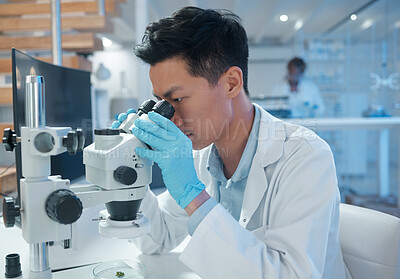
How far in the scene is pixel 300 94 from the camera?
4734mm

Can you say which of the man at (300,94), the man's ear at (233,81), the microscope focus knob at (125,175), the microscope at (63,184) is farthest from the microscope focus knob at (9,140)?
the man at (300,94)

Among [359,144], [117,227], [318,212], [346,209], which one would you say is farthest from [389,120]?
[117,227]

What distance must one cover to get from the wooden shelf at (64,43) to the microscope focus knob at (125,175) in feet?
8.59

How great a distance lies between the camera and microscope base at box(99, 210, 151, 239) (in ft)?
2.32

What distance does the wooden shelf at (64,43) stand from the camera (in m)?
3.01

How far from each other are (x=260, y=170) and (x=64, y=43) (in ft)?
8.99

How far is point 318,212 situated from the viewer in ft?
2.72

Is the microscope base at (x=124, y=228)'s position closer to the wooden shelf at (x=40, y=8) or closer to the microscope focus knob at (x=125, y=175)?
the microscope focus knob at (x=125, y=175)

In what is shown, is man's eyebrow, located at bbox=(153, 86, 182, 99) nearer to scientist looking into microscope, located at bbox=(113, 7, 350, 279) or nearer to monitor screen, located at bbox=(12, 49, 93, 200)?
scientist looking into microscope, located at bbox=(113, 7, 350, 279)

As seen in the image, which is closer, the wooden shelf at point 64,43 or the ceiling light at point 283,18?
the wooden shelf at point 64,43

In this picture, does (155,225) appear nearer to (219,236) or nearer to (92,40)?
(219,236)

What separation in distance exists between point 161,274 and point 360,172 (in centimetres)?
550

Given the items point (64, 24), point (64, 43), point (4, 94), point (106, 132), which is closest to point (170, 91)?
point (106, 132)

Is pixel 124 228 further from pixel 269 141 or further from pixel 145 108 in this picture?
pixel 269 141
